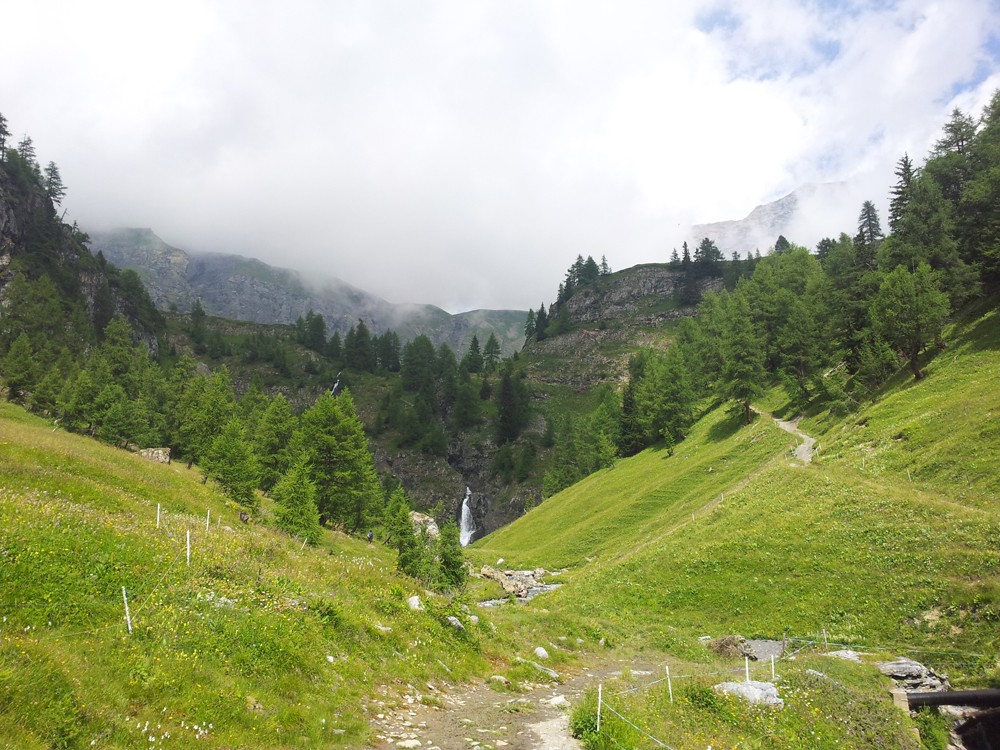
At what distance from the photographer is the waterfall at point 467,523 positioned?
133m

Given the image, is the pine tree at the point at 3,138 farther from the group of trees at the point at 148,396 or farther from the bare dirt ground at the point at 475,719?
the bare dirt ground at the point at 475,719

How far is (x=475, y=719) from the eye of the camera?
39.7ft

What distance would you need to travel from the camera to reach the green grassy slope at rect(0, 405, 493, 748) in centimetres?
704

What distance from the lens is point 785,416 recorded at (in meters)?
63.9

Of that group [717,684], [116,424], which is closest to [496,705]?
[717,684]

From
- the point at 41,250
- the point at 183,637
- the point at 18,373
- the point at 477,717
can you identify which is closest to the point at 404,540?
the point at 477,717

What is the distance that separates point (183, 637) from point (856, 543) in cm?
3033

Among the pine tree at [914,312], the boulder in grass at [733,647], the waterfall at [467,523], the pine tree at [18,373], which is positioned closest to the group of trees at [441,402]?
the waterfall at [467,523]

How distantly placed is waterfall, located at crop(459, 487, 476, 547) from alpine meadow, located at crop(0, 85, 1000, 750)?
5714cm

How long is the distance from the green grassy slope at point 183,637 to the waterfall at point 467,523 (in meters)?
119

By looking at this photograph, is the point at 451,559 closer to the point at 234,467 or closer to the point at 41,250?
the point at 234,467

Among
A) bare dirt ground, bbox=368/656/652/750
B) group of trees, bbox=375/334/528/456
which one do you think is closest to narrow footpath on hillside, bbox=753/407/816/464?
bare dirt ground, bbox=368/656/652/750

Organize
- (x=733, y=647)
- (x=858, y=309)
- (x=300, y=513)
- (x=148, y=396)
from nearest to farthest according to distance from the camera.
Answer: (x=733, y=647) → (x=300, y=513) → (x=858, y=309) → (x=148, y=396)

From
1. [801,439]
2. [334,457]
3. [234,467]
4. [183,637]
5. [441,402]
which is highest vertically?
[441,402]
